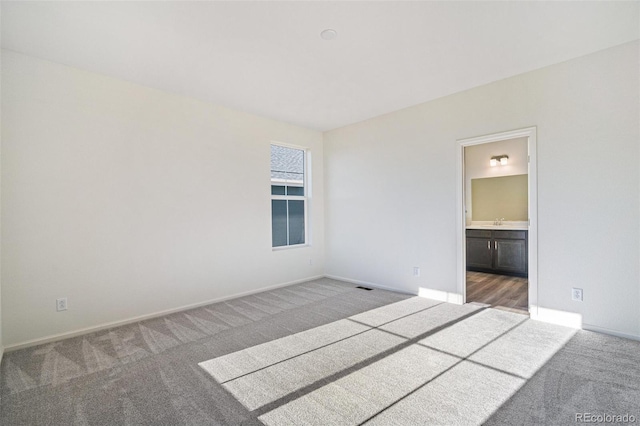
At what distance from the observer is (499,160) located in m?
5.82

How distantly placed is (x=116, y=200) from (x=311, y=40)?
2.64 m

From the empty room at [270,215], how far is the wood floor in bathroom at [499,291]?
0.06 m

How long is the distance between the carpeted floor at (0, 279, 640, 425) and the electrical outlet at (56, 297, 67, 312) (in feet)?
1.09

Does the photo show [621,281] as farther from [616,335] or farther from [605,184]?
[605,184]

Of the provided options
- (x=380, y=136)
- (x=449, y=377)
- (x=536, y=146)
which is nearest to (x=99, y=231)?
(x=449, y=377)

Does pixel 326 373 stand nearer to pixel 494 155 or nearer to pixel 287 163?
pixel 287 163

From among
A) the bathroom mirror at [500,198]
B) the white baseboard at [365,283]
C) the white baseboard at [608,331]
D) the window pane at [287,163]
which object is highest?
the window pane at [287,163]

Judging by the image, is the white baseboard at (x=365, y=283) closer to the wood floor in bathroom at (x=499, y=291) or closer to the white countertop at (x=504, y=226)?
the wood floor in bathroom at (x=499, y=291)

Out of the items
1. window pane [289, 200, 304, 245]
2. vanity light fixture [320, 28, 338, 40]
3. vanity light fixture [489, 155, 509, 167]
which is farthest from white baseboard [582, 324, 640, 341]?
window pane [289, 200, 304, 245]

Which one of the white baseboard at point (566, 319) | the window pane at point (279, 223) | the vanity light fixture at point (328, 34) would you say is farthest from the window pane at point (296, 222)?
the white baseboard at point (566, 319)

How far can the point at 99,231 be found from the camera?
A: 3225mm

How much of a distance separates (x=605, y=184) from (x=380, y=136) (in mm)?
2768

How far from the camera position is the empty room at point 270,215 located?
2105 millimetres

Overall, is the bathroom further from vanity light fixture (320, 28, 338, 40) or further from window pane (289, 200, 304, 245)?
vanity light fixture (320, 28, 338, 40)
